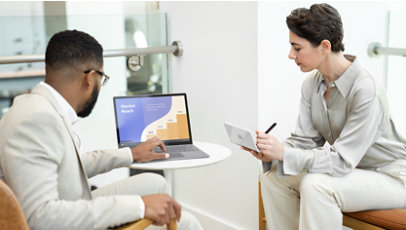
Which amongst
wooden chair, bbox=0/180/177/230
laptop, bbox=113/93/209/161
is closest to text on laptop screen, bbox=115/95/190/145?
laptop, bbox=113/93/209/161

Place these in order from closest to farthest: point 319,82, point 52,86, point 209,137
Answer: point 52,86 < point 319,82 < point 209,137

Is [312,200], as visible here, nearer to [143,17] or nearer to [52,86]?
[52,86]

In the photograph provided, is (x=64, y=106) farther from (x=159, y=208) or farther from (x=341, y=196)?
(x=341, y=196)

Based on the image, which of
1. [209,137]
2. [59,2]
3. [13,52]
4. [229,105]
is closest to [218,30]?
[229,105]

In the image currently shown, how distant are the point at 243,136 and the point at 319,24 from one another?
0.56 m

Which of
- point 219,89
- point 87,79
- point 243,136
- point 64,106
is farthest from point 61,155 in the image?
point 219,89

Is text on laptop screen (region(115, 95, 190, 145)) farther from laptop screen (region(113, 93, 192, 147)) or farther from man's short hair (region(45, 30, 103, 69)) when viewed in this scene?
man's short hair (region(45, 30, 103, 69))

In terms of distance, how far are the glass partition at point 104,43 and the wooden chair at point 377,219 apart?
163 cm

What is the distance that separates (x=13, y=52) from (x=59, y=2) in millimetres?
450

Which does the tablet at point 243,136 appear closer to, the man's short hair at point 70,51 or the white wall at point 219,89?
the white wall at point 219,89

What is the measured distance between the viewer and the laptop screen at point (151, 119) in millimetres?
2441

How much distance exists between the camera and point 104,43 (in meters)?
3.02

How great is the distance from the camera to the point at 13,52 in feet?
8.59

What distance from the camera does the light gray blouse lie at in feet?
6.64
